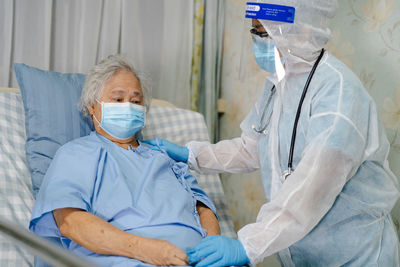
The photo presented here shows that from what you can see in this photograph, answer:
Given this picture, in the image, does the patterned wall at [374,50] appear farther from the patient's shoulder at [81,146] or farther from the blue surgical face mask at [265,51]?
the patient's shoulder at [81,146]

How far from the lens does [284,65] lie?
1.54 m

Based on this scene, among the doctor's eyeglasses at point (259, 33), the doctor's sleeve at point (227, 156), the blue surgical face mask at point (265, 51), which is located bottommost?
the doctor's sleeve at point (227, 156)

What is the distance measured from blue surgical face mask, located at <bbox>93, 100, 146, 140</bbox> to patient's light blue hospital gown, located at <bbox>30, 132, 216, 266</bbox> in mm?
66

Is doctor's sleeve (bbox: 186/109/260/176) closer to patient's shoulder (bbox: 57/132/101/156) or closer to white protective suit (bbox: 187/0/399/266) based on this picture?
white protective suit (bbox: 187/0/399/266)

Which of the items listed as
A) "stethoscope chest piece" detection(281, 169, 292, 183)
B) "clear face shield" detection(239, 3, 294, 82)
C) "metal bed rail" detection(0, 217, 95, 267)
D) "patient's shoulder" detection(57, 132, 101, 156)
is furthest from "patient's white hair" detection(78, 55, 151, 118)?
"metal bed rail" detection(0, 217, 95, 267)

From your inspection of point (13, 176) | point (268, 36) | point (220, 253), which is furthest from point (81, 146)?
point (268, 36)

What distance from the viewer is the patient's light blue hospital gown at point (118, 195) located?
56.8 inches

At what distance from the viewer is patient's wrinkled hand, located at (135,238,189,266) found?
134cm

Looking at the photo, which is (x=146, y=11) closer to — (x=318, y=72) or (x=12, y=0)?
(x=12, y=0)

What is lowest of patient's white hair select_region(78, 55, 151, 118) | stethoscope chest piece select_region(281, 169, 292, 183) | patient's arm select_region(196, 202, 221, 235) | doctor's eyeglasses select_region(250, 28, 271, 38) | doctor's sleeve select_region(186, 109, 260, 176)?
patient's arm select_region(196, 202, 221, 235)

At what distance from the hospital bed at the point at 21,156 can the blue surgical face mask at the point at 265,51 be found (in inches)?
31.9

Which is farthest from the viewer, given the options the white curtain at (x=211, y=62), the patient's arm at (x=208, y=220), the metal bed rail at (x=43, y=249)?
the white curtain at (x=211, y=62)

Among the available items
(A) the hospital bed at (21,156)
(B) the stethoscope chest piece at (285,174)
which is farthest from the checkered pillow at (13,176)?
(B) the stethoscope chest piece at (285,174)

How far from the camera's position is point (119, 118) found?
1.76 meters
